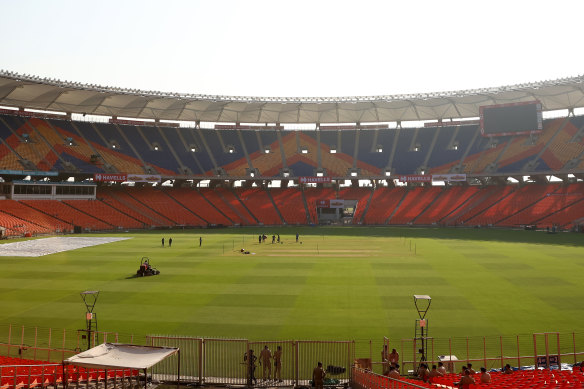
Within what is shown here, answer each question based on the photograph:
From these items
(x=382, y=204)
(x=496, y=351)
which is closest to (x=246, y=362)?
(x=496, y=351)

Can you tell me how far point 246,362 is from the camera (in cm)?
1451

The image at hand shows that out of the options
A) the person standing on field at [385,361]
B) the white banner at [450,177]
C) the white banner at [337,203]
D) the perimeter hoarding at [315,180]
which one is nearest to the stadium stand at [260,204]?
the perimeter hoarding at [315,180]

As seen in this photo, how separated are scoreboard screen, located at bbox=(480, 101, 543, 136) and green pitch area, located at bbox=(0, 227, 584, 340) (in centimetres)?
3663

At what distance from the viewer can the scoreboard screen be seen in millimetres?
73500

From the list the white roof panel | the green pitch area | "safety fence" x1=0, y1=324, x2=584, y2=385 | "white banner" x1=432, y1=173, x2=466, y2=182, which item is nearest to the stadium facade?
"white banner" x1=432, y1=173, x2=466, y2=182

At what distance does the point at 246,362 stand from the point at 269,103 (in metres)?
63.5

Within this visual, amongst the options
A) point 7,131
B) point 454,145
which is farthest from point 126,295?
point 454,145

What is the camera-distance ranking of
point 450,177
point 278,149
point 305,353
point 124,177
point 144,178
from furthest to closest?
point 278,149 < point 450,177 < point 144,178 < point 124,177 < point 305,353

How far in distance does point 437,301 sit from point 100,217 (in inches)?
2235

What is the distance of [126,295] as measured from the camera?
24375 millimetres

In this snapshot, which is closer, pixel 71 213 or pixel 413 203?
pixel 71 213

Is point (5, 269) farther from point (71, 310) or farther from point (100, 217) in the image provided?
point (100, 217)

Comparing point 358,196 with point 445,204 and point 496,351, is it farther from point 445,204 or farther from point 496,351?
point 496,351

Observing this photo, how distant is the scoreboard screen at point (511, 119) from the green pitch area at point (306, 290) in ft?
120
